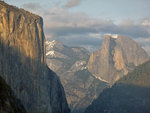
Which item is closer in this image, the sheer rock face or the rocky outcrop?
the rocky outcrop

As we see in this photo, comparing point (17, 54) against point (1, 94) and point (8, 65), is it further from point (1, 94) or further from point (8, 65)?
point (1, 94)

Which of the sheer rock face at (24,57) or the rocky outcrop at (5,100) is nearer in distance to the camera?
→ the rocky outcrop at (5,100)

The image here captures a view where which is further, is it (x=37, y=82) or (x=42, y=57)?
(x=42, y=57)

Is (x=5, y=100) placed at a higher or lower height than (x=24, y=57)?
lower

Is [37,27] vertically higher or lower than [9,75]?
higher

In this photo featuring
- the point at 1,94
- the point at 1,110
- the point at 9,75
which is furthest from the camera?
the point at 9,75

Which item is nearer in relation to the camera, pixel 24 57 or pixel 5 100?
pixel 5 100

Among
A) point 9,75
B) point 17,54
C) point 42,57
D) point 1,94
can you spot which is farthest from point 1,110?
point 42,57

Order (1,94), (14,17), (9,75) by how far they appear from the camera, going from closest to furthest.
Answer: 1. (1,94)
2. (9,75)
3. (14,17)
